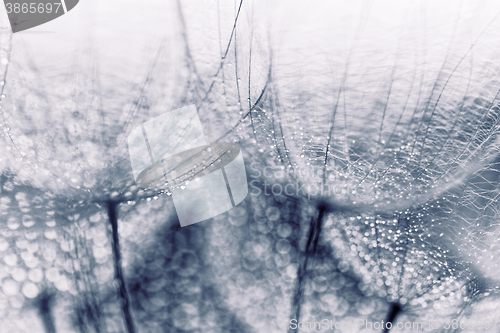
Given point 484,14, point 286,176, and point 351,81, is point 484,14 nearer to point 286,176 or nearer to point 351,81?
point 351,81

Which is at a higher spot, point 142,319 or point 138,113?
point 138,113

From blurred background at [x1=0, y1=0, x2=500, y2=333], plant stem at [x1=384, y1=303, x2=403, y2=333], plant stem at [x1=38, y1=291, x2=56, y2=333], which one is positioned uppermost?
blurred background at [x1=0, y1=0, x2=500, y2=333]

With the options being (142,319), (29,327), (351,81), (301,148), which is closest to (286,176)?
(301,148)

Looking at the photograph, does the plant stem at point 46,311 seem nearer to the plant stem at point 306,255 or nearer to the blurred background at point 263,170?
the blurred background at point 263,170

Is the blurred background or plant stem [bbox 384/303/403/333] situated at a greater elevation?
the blurred background

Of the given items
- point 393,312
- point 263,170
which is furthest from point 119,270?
point 393,312

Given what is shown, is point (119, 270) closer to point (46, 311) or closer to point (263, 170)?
point (46, 311)

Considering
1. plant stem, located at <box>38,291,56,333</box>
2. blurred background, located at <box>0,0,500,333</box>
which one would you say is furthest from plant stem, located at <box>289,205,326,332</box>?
plant stem, located at <box>38,291,56,333</box>

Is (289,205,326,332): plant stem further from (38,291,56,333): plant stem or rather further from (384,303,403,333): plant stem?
(38,291,56,333): plant stem
